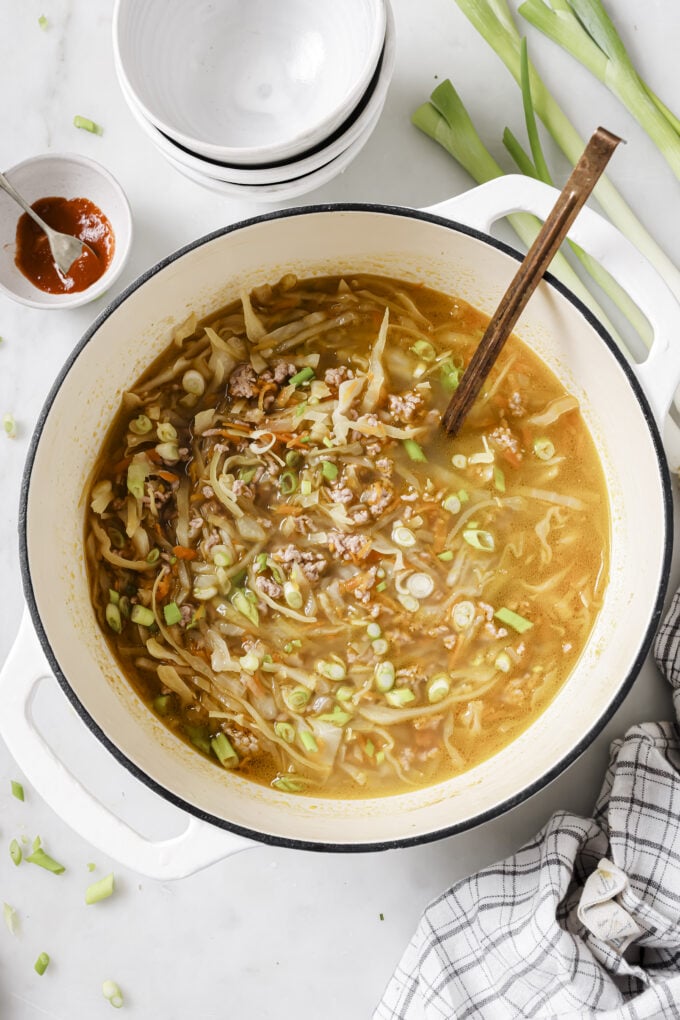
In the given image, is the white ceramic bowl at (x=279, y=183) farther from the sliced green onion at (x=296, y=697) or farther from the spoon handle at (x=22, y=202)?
the sliced green onion at (x=296, y=697)

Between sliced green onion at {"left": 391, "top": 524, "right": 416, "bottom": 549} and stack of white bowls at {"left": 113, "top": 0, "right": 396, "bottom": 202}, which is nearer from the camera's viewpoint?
stack of white bowls at {"left": 113, "top": 0, "right": 396, "bottom": 202}

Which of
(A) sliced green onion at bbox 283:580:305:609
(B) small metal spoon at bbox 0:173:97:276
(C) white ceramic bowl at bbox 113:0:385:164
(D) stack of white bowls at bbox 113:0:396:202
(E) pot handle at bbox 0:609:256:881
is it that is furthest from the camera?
(B) small metal spoon at bbox 0:173:97:276

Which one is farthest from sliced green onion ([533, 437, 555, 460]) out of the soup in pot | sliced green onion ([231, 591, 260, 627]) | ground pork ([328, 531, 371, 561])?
sliced green onion ([231, 591, 260, 627])

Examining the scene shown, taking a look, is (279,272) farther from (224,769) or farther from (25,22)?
(224,769)

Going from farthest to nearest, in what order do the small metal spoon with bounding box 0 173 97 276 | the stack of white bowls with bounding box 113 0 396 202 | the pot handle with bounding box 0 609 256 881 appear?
the small metal spoon with bounding box 0 173 97 276
the stack of white bowls with bounding box 113 0 396 202
the pot handle with bounding box 0 609 256 881

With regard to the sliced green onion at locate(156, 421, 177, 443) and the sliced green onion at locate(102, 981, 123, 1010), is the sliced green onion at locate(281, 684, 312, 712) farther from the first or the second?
the sliced green onion at locate(102, 981, 123, 1010)

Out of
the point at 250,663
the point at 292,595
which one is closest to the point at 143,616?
the point at 250,663

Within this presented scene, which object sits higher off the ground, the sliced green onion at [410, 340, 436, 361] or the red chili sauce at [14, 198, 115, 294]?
the sliced green onion at [410, 340, 436, 361]

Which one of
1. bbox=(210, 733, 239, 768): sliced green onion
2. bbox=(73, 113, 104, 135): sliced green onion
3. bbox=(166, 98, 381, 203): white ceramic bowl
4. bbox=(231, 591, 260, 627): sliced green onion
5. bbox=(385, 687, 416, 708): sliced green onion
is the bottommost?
bbox=(210, 733, 239, 768): sliced green onion
